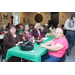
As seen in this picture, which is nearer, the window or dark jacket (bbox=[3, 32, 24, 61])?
dark jacket (bbox=[3, 32, 24, 61])

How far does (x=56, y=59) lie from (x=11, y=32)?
4.17 ft

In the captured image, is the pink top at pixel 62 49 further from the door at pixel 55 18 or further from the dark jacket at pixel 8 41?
the door at pixel 55 18

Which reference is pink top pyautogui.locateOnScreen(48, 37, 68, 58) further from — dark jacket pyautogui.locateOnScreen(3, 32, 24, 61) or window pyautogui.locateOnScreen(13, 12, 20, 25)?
window pyautogui.locateOnScreen(13, 12, 20, 25)

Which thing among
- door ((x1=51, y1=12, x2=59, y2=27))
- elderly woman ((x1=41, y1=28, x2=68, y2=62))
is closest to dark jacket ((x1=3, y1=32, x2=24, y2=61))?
elderly woman ((x1=41, y1=28, x2=68, y2=62))

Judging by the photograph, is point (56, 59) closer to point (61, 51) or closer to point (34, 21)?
point (61, 51)

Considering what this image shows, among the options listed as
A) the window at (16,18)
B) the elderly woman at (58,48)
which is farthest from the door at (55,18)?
the elderly woman at (58,48)

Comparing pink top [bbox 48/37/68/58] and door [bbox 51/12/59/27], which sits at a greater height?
door [bbox 51/12/59/27]

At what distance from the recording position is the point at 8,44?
2.18 meters

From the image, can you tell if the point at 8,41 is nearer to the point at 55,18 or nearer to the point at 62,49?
the point at 62,49

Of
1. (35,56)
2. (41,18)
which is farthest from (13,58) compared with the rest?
(41,18)

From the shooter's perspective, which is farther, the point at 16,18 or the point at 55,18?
the point at 55,18

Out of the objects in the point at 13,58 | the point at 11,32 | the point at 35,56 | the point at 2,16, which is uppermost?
the point at 2,16

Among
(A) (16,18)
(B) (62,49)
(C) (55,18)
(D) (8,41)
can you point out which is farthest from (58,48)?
(C) (55,18)

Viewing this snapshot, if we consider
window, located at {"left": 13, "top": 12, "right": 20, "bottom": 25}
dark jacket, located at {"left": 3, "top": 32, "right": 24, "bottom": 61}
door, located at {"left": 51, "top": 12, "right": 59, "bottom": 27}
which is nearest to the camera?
dark jacket, located at {"left": 3, "top": 32, "right": 24, "bottom": 61}
